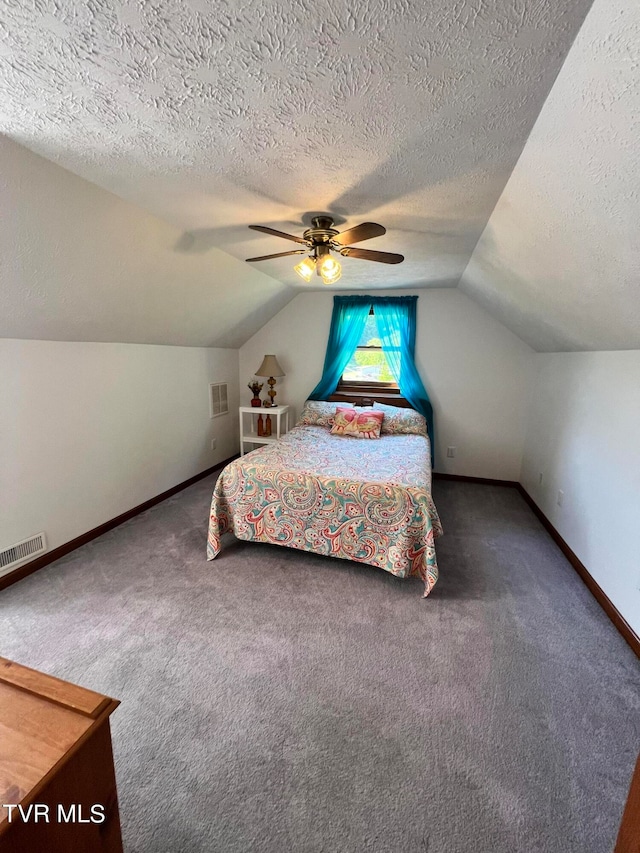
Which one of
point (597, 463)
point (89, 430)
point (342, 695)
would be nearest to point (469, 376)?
point (597, 463)

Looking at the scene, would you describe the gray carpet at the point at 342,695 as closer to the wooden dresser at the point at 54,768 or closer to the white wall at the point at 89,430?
the white wall at the point at 89,430

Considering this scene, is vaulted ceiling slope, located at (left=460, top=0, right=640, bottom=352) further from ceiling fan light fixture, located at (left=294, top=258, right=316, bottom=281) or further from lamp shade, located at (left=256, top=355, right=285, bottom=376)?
lamp shade, located at (left=256, top=355, right=285, bottom=376)

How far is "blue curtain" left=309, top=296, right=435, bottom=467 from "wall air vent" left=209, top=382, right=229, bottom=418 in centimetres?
133

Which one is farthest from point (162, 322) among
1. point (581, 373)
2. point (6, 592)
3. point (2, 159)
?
point (581, 373)

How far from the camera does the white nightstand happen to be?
13.9 ft

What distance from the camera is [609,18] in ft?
2.45

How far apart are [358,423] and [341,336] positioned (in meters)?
1.16

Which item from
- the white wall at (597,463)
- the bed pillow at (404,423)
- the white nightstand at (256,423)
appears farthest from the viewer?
the white nightstand at (256,423)

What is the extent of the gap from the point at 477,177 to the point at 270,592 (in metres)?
2.39

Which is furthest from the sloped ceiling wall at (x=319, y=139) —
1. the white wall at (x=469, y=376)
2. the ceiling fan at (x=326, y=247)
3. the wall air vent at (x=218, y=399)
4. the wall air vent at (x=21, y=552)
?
the wall air vent at (x=218, y=399)

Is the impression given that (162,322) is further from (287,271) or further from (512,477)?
(512,477)

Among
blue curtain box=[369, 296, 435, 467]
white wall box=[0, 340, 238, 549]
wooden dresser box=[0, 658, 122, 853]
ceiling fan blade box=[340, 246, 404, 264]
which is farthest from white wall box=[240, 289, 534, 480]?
wooden dresser box=[0, 658, 122, 853]

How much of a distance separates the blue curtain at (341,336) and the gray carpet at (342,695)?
228 cm

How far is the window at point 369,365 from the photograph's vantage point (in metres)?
4.23
